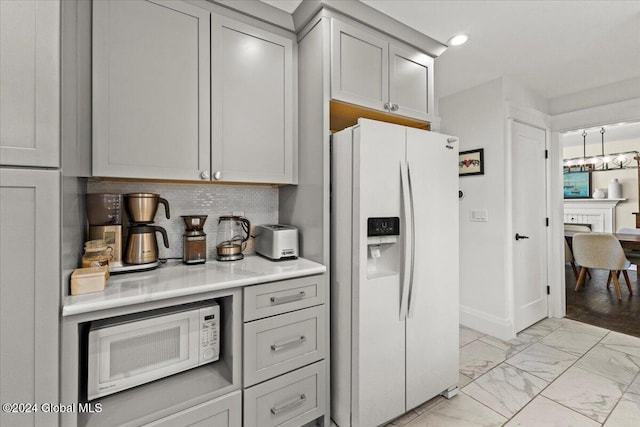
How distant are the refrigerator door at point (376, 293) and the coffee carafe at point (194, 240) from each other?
943 millimetres

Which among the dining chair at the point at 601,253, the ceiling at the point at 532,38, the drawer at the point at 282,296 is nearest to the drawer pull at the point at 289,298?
the drawer at the point at 282,296

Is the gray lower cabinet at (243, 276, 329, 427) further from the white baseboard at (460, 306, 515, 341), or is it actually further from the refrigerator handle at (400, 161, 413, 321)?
the white baseboard at (460, 306, 515, 341)

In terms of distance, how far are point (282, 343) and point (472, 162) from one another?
2747 mm

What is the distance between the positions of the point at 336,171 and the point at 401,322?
988mm

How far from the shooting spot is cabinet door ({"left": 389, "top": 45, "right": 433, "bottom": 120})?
1982 mm

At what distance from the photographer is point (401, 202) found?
5.74 feet

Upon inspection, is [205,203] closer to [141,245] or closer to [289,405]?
[141,245]

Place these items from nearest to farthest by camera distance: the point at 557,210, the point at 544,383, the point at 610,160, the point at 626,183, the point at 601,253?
the point at 544,383
the point at 557,210
the point at 601,253
the point at 610,160
the point at 626,183

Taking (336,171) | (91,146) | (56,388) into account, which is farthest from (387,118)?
(56,388)

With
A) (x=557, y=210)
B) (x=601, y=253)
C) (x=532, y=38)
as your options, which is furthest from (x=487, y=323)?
(x=532, y=38)

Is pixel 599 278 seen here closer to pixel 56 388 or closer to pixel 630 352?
pixel 630 352

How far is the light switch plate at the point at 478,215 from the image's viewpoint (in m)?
3.00

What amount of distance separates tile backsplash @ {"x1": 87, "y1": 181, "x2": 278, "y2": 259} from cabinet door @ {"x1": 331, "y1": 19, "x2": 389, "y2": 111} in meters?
0.90

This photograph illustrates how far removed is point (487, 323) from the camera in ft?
9.78
